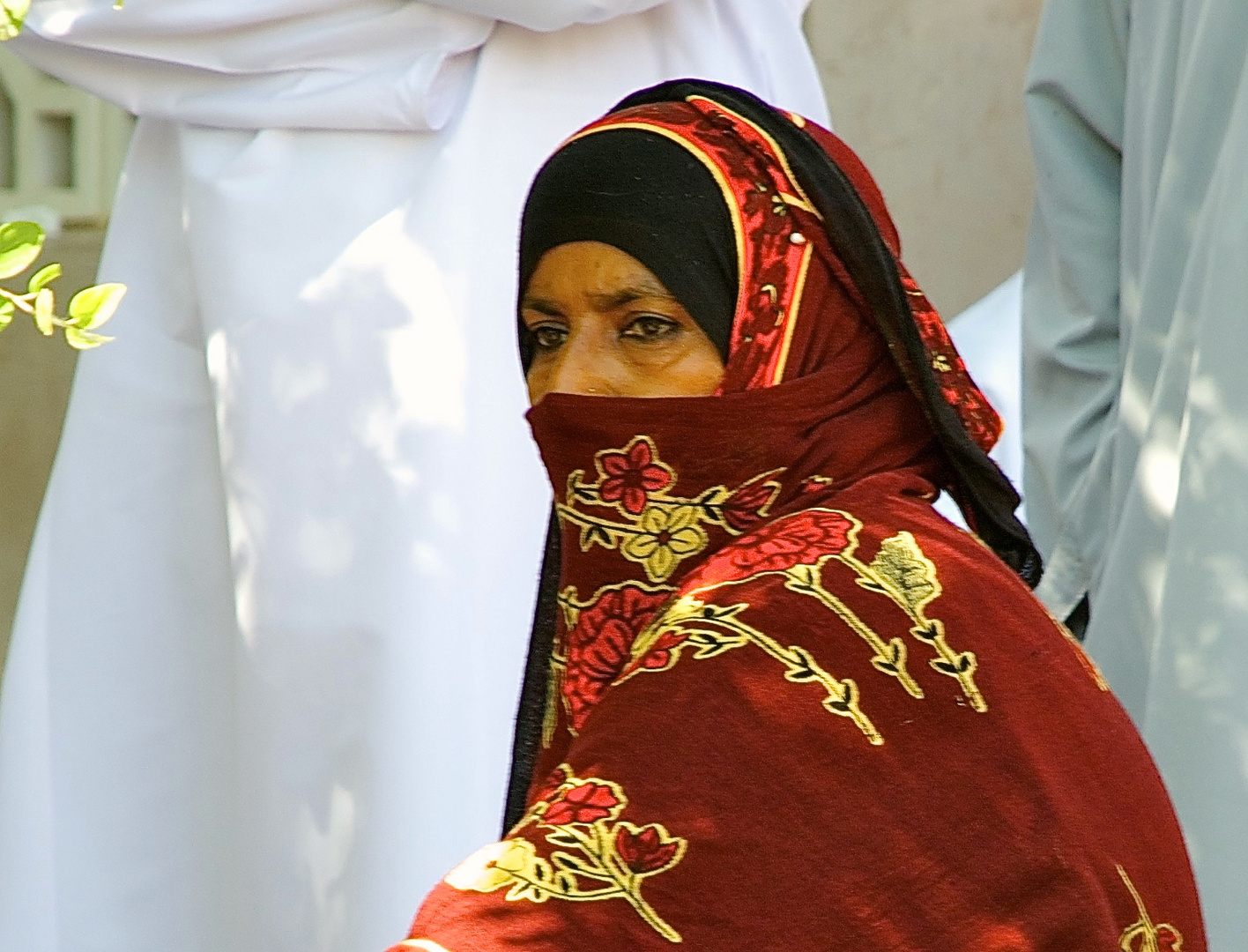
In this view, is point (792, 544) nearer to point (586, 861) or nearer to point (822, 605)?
point (822, 605)

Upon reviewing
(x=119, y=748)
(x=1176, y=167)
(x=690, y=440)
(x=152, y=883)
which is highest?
(x=1176, y=167)

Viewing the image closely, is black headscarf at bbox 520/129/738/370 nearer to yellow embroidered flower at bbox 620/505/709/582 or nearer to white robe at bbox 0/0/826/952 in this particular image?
yellow embroidered flower at bbox 620/505/709/582

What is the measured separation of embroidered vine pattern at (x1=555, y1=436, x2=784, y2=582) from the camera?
187 centimetres

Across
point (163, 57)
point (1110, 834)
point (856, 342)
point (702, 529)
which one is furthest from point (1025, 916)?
point (163, 57)

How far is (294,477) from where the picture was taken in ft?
9.66

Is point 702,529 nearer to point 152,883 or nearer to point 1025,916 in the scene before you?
point 1025,916

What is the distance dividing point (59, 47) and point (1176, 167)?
164 cm

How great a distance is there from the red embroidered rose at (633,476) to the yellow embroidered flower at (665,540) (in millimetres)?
20

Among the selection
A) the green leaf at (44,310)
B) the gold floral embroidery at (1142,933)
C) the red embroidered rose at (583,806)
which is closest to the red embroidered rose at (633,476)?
the red embroidered rose at (583,806)

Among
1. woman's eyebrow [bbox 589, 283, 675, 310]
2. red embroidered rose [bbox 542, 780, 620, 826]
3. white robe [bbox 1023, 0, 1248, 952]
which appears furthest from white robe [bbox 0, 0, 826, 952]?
red embroidered rose [bbox 542, 780, 620, 826]

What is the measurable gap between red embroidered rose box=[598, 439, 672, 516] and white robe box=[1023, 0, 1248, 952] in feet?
3.46

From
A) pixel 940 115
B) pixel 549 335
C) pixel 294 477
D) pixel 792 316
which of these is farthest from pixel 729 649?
pixel 940 115

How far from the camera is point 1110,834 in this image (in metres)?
1.68

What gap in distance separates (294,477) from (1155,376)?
1.24 m
